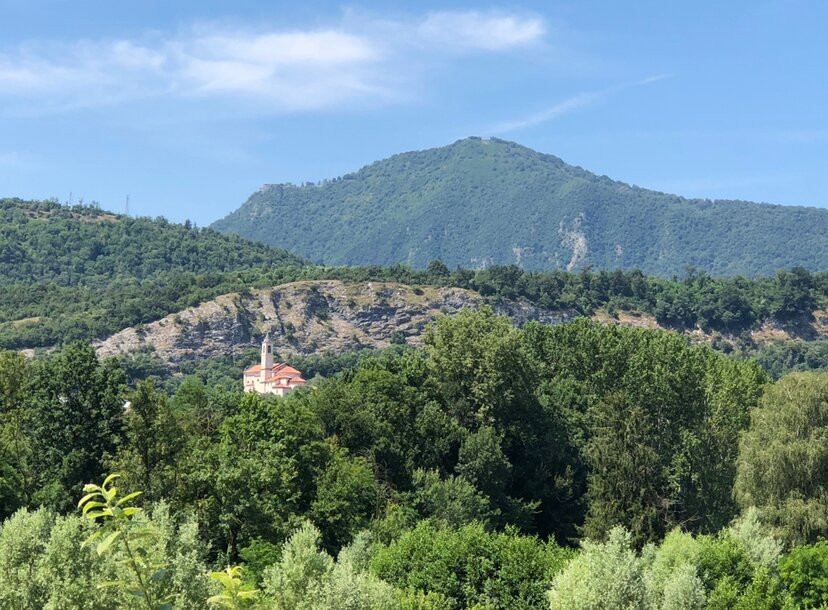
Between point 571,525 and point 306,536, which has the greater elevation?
point 306,536

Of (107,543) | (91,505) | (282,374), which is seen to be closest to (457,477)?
(91,505)

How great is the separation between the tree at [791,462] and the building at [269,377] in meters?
114

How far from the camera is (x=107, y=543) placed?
1062cm

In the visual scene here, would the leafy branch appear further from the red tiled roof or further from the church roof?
the church roof

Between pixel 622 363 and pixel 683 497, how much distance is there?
44.7 ft

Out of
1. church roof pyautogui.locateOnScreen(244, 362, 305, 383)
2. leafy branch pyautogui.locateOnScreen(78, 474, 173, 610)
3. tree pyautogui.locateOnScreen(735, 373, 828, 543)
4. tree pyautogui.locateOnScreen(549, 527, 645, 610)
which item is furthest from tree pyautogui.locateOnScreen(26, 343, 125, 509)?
church roof pyautogui.locateOnScreen(244, 362, 305, 383)

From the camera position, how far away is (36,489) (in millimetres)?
55750

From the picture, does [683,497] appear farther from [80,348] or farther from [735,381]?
[80,348]

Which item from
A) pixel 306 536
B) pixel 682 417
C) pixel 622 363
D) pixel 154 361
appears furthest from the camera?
pixel 154 361

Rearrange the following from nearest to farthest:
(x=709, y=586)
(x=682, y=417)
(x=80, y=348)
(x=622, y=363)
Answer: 1. (x=709, y=586)
2. (x=80, y=348)
3. (x=682, y=417)
4. (x=622, y=363)

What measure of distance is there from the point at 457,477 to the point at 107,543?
178 ft

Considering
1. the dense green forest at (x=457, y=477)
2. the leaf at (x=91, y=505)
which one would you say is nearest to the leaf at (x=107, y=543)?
the leaf at (x=91, y=505)

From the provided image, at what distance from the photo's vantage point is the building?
554 ft

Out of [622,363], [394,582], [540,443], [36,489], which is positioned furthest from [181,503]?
[622,363]
